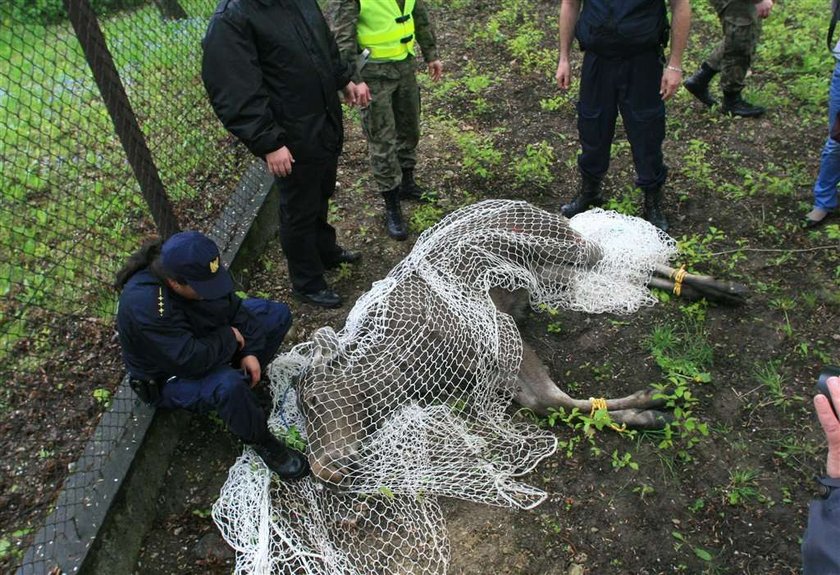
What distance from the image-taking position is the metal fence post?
3559 millimetres

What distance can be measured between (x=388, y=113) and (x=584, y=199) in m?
1.70

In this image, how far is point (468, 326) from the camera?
3607mm

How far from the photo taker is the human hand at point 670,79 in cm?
425

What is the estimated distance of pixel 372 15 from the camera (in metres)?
4.53

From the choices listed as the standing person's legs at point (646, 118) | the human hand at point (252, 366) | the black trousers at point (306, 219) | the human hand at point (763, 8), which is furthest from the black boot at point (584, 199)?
the human hand at point (252, 366)

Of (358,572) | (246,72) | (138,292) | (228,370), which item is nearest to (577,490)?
(358,572)

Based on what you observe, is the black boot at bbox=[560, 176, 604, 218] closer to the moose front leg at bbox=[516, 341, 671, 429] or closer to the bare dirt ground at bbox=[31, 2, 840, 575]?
the bare dirt ground at bbox=[31, 2, 840, 575]

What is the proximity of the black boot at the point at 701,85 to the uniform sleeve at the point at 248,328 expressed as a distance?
194 inches

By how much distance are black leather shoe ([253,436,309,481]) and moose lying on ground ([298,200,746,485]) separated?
119mm

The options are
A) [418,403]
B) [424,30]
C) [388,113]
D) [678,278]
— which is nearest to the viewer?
[418,403]

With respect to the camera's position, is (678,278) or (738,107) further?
(738,107)

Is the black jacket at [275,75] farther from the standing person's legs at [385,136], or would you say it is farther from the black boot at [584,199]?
the black boot at [584,199]

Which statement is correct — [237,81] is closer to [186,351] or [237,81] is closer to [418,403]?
[186,351]

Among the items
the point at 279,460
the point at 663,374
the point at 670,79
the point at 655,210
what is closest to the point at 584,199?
the point at 655,210
